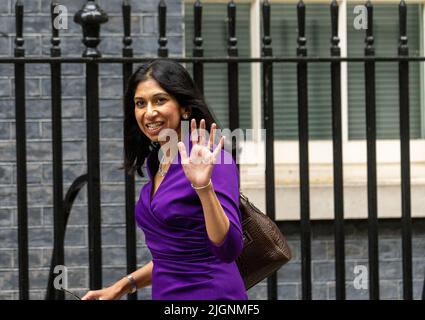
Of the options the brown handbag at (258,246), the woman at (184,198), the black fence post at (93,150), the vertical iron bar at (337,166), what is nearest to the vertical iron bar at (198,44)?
the black fence post at (93,150)

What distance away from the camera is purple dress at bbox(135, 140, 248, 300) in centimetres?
337

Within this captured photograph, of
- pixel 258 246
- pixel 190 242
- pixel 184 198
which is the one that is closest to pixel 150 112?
pixel 184 198

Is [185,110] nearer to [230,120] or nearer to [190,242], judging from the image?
[190,242]

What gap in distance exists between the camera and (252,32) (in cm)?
702

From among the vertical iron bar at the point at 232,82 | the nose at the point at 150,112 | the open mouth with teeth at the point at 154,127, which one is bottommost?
the open mouth with teeth at the point at 154,127

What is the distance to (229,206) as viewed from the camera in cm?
335

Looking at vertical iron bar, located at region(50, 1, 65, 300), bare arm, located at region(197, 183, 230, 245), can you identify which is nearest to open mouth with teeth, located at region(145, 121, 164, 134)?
bare arm, located at region(197, 183, 230, 245)

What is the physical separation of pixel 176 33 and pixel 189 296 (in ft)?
11.3

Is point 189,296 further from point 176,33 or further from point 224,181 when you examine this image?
point 176,33

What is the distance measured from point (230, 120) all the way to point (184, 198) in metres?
1.56

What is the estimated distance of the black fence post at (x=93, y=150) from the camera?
4824mm

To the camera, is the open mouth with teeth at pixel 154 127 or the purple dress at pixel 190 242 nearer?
the purple dress at pixel 190 242

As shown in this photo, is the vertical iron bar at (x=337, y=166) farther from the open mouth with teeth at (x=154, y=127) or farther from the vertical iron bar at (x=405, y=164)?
the open mouth with teeth at (x=154, y=127)

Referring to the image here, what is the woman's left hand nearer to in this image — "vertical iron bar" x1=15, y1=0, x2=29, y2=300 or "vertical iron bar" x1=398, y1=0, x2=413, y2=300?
A: "vertical iron bar" x1=15, y1=0, x2=29, y2=300
